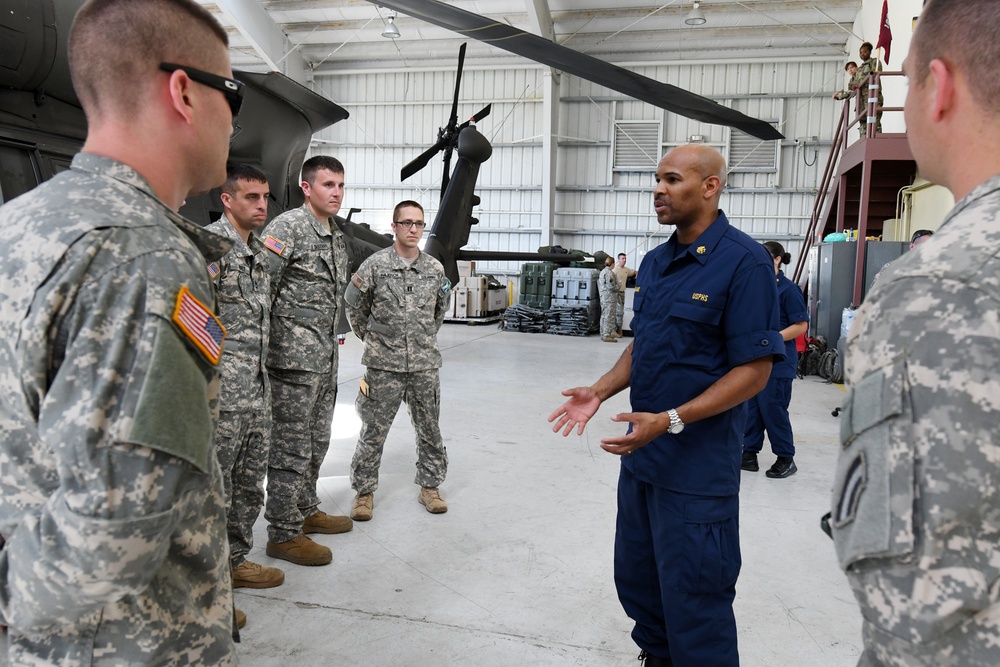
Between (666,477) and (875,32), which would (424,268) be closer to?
(666,477)

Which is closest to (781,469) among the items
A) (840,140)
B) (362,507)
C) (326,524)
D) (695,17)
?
(362,507)

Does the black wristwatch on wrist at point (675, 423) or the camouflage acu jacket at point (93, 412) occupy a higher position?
the camouflage acu jacket at point (93, 412)

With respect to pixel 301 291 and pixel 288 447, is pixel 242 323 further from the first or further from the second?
pixel 288 447

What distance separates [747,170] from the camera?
56.5ft

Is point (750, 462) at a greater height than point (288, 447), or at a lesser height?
lesser

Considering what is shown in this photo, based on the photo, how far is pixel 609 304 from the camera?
13.4 meters

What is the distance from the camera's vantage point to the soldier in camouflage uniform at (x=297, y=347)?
3285 millimetres

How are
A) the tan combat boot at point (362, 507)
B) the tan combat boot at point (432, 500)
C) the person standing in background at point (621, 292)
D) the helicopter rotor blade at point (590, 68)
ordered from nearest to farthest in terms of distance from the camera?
the tan combat boot at point (362, 507)
the tan combat boot at point (432, 500)
the helicopter rotor blade at point (590, 68)
the person standing in background at point (621, 292)

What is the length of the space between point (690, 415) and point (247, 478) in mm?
2018

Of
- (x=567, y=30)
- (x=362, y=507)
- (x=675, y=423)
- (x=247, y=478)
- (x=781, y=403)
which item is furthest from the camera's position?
(x=567, y=30)

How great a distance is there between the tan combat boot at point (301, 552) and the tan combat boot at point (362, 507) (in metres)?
0.50

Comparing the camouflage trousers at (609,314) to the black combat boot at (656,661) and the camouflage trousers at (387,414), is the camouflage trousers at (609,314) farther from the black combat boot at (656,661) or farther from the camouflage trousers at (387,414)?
the black combat boot at (656,661)

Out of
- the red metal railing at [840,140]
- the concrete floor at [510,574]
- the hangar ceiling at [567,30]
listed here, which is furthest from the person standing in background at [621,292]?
the concrete floor at [510,574]

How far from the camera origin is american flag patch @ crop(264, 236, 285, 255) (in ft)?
10.6
